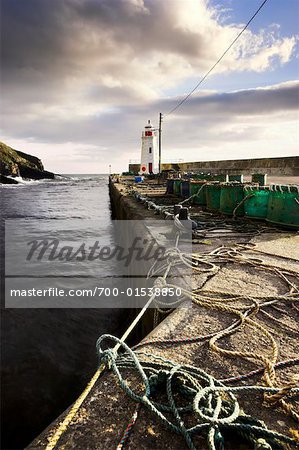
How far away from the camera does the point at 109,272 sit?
30.5ft

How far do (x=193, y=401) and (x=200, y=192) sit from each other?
874cm

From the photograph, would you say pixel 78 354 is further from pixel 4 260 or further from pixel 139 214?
pixel 4 260

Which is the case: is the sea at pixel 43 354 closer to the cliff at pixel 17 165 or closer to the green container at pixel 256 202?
the green container at pixel 256 202

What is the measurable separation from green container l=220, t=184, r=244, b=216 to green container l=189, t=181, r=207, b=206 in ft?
6.17

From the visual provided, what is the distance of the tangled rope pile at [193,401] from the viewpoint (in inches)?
55.4

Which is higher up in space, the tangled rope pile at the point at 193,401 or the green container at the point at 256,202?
the green container at the point at 256,202

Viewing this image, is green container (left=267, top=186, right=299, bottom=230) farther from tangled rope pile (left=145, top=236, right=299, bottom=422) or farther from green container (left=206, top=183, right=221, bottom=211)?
green container (left=206, top=183, right=221, bottom=211)

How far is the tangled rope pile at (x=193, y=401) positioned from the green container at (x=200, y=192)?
8118 mm

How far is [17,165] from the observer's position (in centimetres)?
7125

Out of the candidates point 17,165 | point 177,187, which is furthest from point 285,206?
point 17,165

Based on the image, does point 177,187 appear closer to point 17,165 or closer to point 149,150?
point 149,150

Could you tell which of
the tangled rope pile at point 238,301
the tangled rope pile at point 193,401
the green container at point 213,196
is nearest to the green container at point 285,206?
the tangled rope pile at point 238,301

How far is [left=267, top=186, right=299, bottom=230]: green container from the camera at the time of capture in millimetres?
5895

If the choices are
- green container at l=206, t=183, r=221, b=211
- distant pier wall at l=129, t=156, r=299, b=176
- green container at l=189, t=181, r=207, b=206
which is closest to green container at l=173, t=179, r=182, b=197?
green container at l=189, t=181, r=207, b=206
